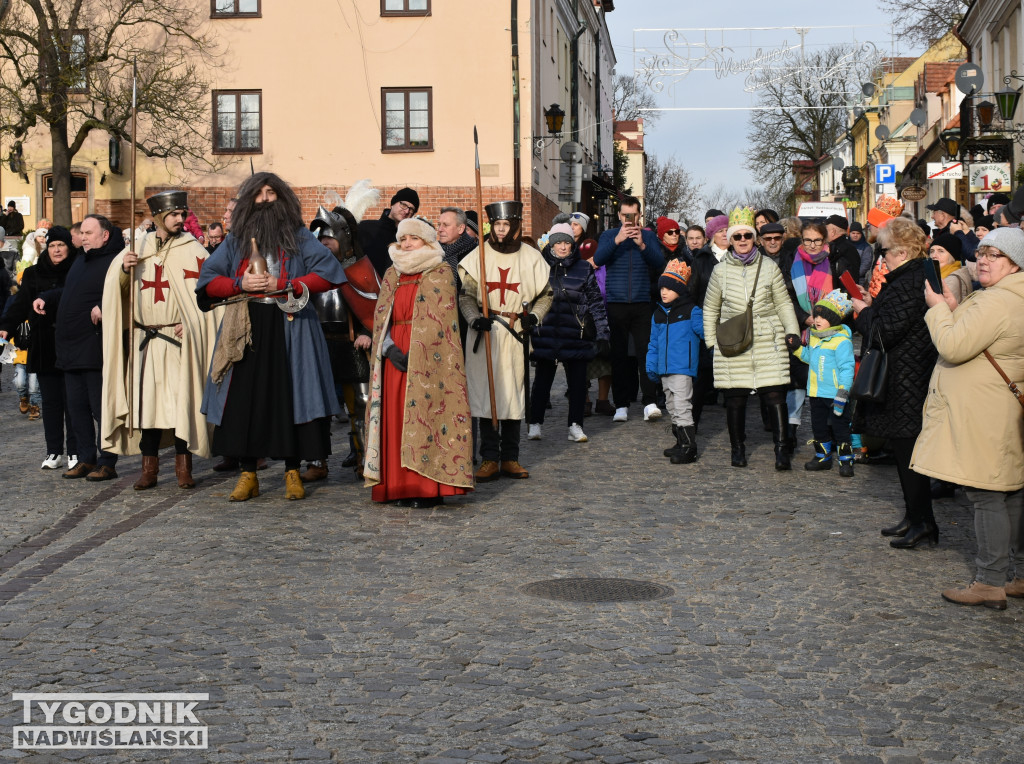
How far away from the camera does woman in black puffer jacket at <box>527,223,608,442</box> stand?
41.7 feet

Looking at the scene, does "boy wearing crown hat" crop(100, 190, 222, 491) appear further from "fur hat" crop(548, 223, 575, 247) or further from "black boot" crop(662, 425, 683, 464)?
"fur hat" crop(548, 223, 575, 247)

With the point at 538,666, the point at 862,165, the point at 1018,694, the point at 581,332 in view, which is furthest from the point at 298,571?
the point at 862,165

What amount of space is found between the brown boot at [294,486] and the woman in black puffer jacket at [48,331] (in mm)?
2280

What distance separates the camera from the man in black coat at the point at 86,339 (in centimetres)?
1079

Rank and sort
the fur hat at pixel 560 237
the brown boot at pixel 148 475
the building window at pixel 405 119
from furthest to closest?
the building window at pixel 405 119 → the fur hat at pixel 560 237 → the brown boot at pixel 148 475

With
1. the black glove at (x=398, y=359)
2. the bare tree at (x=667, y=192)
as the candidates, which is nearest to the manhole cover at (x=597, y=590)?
the black glove at (x=398, y=359)

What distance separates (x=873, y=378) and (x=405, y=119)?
86.2ft

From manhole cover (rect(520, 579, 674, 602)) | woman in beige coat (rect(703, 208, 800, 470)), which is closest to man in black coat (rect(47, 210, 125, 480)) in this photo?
woman in beige coat (rect(703, 208, 800, 470))

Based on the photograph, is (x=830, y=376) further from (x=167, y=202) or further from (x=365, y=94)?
(x=365, y=94)

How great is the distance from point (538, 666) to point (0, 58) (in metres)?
29.3

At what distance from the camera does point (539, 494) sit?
33.0ft

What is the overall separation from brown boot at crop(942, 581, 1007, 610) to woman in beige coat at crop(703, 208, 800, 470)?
Result: 434cm

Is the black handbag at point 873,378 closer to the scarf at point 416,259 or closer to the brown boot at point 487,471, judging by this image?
the scarf at point 416,259

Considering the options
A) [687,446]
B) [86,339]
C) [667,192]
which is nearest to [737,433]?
[687,446]
